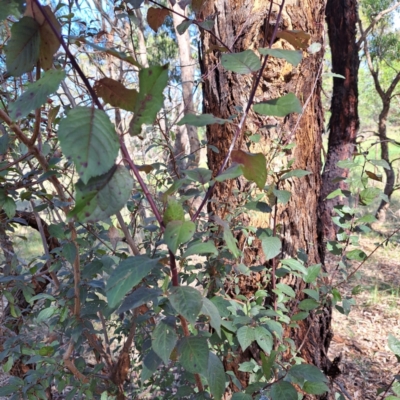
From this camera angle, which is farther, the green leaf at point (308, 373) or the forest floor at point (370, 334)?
the forest floor at point (370, 334)

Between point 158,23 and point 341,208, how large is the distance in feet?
2.15

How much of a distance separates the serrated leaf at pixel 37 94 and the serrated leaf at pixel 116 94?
6 cm

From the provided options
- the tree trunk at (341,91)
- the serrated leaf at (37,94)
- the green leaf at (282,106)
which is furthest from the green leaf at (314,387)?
the tree trunk at (341,91)

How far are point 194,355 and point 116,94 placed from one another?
13.9 inches

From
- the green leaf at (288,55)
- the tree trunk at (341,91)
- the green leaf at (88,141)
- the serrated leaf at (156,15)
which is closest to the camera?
the green leaf at (88,141)

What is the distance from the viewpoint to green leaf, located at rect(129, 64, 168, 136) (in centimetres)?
38

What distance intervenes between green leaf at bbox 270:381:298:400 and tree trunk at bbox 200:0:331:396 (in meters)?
0.43

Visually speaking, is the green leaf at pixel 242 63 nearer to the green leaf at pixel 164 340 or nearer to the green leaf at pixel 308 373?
the green leaf at pixel 164 340

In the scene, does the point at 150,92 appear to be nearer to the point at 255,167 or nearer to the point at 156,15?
the point at 255,167

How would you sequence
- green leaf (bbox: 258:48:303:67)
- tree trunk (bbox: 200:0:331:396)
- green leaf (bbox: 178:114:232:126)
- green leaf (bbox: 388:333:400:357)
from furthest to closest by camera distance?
tree trunk (bbox: 200:0:331:396)
green leaf (bbox: 388:333:400:357)
green leaf (bbox: 178:114:232:126)
green leaf (bbox: 258:48:303:67)

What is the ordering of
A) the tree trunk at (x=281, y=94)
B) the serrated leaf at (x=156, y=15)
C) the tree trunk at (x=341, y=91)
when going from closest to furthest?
the serrated leaf at (x=156, y=15) → the tree trunk at (x=281, y=94) → the tree trunk at (x=341, y=91)

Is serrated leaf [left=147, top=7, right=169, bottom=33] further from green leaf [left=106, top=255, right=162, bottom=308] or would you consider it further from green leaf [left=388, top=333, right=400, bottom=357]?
green leaf [left=388, top=333, right=400, bottom=357]

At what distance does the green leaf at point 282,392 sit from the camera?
709mm

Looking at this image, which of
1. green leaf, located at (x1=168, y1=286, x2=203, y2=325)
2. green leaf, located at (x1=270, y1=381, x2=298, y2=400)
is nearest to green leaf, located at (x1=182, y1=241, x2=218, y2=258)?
green leaf, located at (x1=168, y1=286, x2=203, y2=325)
